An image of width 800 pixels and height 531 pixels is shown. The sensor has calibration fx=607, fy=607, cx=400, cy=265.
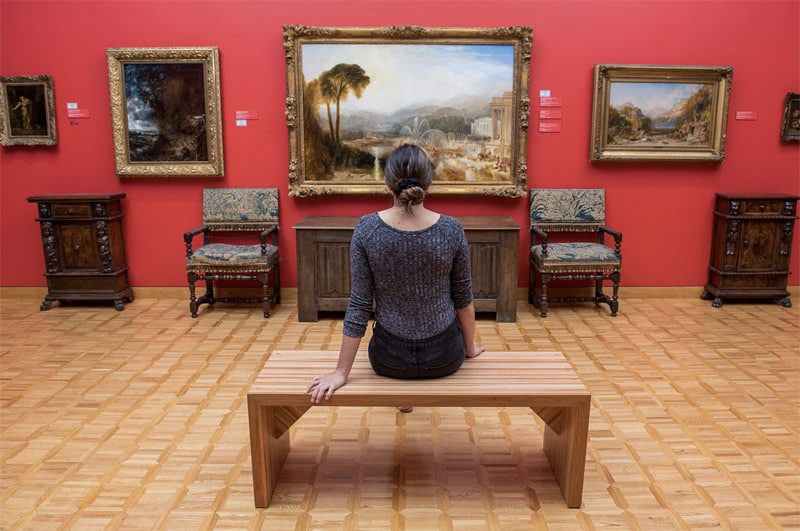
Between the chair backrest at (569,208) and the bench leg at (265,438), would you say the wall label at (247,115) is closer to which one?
the chair backrest at (569,208)

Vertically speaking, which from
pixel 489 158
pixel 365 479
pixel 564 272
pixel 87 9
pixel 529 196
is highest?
pixel 87 9

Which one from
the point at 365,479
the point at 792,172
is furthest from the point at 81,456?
the point at 792,172

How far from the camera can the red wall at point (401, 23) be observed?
648 centimetres

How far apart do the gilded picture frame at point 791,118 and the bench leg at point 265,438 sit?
20.9ft

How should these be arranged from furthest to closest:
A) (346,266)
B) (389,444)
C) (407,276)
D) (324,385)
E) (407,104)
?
(407,104) < (346,266) < (389,444) < (324,385) < (407,276)

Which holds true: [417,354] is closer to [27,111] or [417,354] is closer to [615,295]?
[615,295]

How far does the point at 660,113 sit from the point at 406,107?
278 cm

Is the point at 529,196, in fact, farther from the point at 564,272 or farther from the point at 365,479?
the point at 365,479

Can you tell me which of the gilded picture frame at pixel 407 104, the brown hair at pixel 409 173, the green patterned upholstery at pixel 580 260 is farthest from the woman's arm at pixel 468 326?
the gilded picture frame at pixel 407 104

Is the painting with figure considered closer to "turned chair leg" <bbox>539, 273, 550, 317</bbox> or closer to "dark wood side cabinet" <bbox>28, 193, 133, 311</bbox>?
"turned chair leg" <bbox>539, 273, 550, 317</bbox>

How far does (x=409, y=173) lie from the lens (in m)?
2.68

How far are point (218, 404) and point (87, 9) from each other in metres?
4.82

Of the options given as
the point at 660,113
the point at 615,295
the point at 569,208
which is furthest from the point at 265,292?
the point at 660,113

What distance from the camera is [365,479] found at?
331cm
